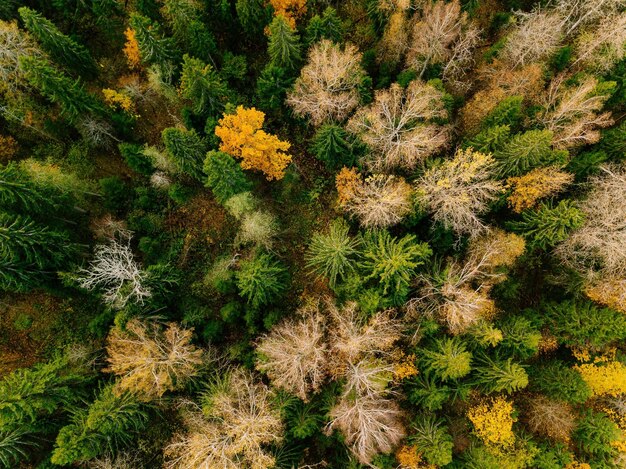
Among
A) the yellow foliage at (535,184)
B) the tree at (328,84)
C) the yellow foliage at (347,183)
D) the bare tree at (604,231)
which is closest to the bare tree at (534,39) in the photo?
the yellow foliage at (535,184)

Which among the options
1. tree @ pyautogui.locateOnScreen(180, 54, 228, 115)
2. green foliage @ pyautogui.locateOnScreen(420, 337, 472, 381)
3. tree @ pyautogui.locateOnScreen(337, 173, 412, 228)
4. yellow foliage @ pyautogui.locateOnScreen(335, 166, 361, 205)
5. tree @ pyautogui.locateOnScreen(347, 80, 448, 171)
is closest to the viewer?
green foliage @ pyautogui.locateOnScreen(420, 337, 472, 381)

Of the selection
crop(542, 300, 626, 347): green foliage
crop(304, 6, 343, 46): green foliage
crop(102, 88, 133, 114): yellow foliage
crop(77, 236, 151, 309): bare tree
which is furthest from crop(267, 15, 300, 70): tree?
crop(542, 300, 626, 347): green foliage

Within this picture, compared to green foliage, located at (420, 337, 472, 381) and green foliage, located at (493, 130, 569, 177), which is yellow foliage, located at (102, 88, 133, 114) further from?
green foliage, located at (420, 337, 472, 381)

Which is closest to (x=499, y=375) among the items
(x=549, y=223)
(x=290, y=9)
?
(x=549, y=223)

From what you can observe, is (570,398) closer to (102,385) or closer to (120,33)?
(102,385)

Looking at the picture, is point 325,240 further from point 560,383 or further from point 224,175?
point 560,383

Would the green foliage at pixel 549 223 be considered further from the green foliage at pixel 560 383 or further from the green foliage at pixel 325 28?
the green foliage at pixel 325 28
